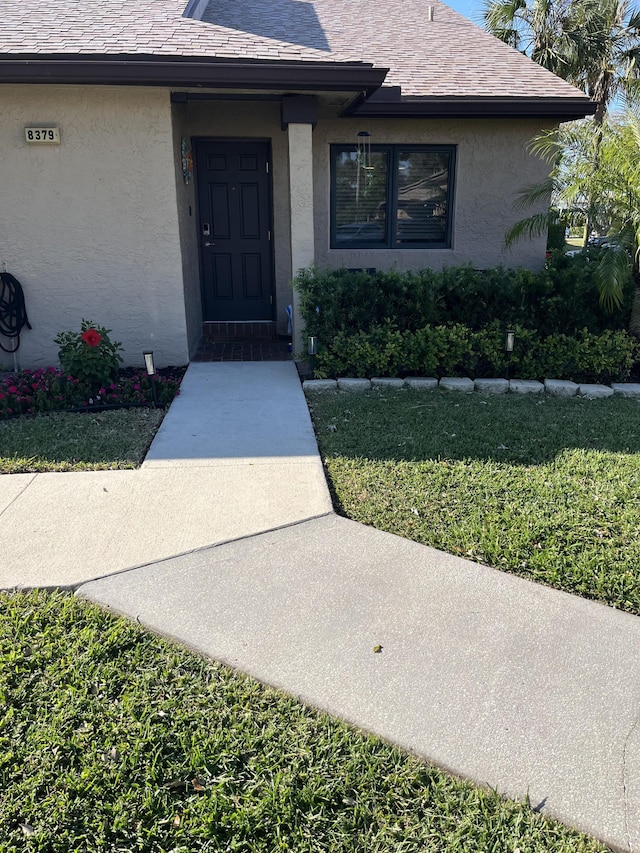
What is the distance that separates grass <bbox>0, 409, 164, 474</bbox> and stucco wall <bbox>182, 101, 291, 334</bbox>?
13.2 feet

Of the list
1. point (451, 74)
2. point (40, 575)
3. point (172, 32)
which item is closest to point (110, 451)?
point (40, 575)

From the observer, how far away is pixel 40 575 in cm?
339

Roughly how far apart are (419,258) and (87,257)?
14.9ft

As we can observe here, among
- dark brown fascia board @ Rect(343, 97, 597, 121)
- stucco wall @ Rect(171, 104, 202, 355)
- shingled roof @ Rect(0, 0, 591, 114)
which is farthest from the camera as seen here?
dark brown fascia board @ Rect(343, 97, 597, 121)

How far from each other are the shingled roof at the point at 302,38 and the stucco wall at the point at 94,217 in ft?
1.93

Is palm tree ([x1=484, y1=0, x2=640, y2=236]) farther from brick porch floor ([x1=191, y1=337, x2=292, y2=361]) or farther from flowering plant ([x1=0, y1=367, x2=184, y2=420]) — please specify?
flowering plant ([x1=0, y1=367, x2=184, y2=420])

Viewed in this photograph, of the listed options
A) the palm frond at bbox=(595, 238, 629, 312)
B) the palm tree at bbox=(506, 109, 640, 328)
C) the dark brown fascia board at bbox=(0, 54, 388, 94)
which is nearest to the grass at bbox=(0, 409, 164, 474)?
the dark brown fascia board at bbox=(0, 54, 388, 94)

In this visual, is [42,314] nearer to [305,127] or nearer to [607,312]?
[305,127]

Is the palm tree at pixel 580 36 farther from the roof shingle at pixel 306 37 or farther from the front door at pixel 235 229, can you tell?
the front door at pixel 235 229

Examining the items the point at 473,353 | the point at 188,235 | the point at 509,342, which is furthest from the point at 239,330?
the point at 509,342

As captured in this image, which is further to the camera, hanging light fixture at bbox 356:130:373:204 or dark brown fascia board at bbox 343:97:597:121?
hanging light fixture at bbox 356:130:373:204

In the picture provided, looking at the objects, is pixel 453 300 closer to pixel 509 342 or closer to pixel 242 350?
pixel 509 342

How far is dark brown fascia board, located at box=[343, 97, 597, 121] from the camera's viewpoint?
832cm

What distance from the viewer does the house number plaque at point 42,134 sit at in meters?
7.02
